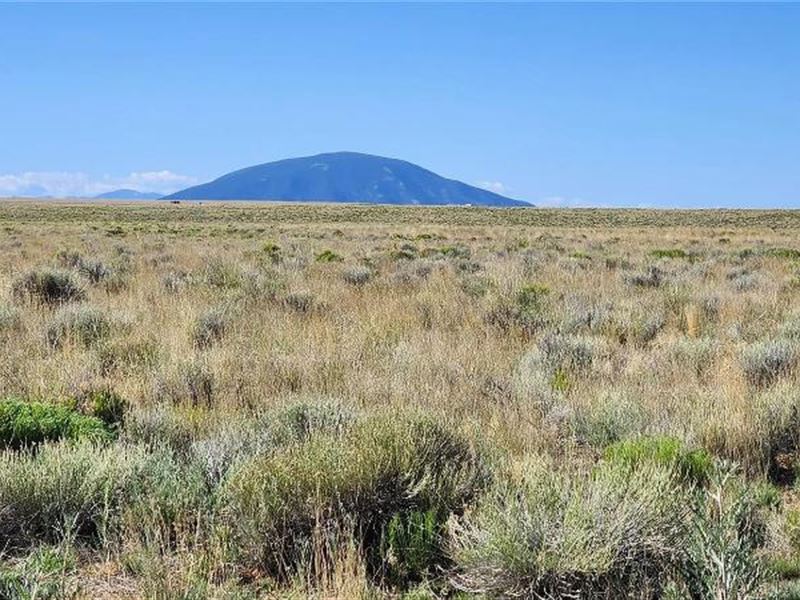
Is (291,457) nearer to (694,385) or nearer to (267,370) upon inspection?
(267,370)

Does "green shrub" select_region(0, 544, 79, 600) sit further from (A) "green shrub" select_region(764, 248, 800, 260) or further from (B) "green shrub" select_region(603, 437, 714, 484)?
(A) "green shrub" select_region(764, 248, 800, 260)

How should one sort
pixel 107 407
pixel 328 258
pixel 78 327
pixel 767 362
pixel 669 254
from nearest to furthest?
pixel 107 407 → pixel 767 362 → pixel 78 327 → pixel 328 258 → pixel 669 254

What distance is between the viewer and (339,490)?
3.47 m

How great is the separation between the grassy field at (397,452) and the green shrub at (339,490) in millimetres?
12

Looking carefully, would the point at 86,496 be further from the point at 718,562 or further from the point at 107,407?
the point at 718,562

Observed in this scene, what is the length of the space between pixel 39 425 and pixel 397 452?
252 cm

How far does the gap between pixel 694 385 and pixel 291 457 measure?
3878mm

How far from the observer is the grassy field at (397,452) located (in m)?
2.95

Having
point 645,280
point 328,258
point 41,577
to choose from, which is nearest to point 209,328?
point 41,577

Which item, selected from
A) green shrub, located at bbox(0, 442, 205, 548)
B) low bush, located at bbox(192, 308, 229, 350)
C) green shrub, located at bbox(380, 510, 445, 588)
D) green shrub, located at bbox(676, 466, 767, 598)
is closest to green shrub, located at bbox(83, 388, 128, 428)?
green shrub, located at bbox(0, 442, 205, 548)

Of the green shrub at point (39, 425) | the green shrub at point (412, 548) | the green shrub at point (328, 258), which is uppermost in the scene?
the green shrub at point (328, 258)

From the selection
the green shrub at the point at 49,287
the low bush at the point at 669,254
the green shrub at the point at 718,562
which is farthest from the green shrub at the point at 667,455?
the low bush at the point at 669,254

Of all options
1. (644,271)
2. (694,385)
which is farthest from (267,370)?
(644,271)

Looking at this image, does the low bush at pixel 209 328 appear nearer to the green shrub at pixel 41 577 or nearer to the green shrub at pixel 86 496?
the green shrub at pixel 86 496
